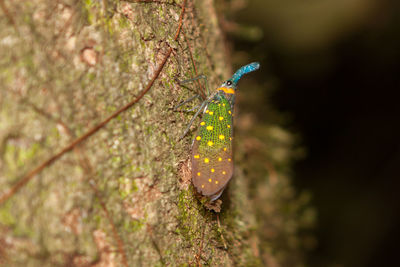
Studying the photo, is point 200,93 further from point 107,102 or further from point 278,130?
point 278,130

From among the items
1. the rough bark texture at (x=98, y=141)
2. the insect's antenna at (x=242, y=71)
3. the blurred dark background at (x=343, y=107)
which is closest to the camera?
the rough bark texture at (x=98, y=141)

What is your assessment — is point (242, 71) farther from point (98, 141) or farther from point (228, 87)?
point (98, 141)

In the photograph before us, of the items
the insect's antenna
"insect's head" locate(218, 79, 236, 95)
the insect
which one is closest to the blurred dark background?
the insect's antenna

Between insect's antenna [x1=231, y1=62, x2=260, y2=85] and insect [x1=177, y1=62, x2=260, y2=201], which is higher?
insect's antenna [x1=231, y1=62, x2=260, y2=85]

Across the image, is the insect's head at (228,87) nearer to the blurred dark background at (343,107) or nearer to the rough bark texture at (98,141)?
the rough bark texture at (98,141)

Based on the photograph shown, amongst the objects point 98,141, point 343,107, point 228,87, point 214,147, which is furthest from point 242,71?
point 343,107

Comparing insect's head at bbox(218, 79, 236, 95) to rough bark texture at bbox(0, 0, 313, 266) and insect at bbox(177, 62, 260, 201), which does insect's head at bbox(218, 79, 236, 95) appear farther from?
rough bark texture at bbox(0, 0, 313, 266)

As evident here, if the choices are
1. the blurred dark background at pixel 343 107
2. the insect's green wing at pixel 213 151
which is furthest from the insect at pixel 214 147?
the blurred dark background at pixel 343 107
